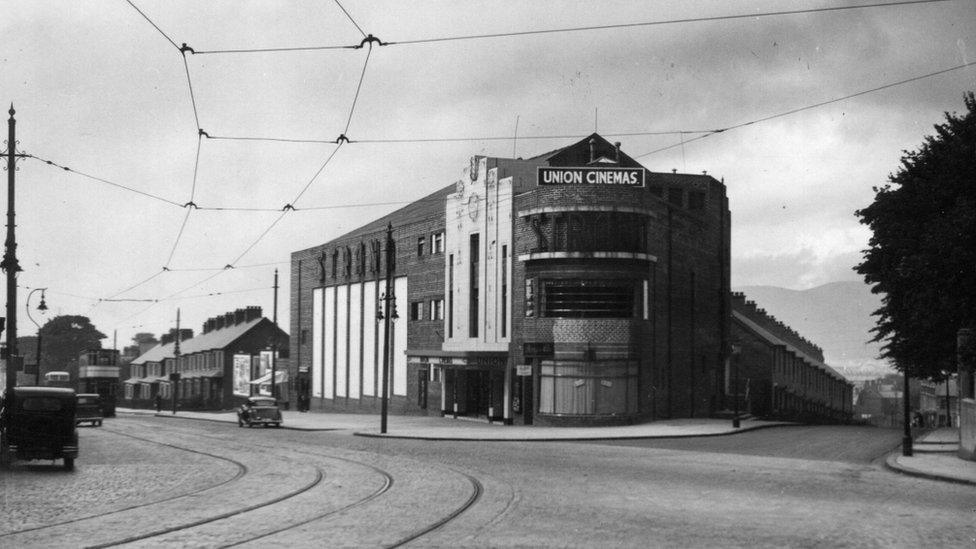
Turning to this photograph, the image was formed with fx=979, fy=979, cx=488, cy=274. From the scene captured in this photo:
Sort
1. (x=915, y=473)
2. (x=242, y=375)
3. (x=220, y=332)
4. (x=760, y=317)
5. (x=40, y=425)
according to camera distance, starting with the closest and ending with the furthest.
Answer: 1. (x=915, y=473)
2. (x=40, y=425)
3. (x=760, y=317)
4. (x=242, y=375)
5. (x=220, y=332)

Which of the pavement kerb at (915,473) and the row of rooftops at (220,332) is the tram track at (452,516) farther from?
the row of rooftops at (220,332)

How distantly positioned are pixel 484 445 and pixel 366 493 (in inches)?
578

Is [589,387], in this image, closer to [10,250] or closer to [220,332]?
[10,250]

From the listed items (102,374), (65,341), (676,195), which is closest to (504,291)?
(676,195)

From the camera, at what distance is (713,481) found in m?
20.3

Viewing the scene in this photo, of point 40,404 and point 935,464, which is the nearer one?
point 40,404

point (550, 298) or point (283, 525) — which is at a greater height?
point (550, 298)

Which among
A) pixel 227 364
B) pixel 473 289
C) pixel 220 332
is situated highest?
pixel 473 289

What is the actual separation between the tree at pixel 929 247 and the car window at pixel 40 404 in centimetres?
2314

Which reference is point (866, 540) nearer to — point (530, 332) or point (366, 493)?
point (366, 493)

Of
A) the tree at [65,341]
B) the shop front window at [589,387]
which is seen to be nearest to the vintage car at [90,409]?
the shop front window at [589,387]

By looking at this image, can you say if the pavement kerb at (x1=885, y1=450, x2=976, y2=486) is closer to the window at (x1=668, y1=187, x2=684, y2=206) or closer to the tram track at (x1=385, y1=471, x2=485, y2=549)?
the tram track at (x1=385, y1=471, x2=485, y2=549)

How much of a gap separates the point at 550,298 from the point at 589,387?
13.9 feet

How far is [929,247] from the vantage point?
27703 millimetres
